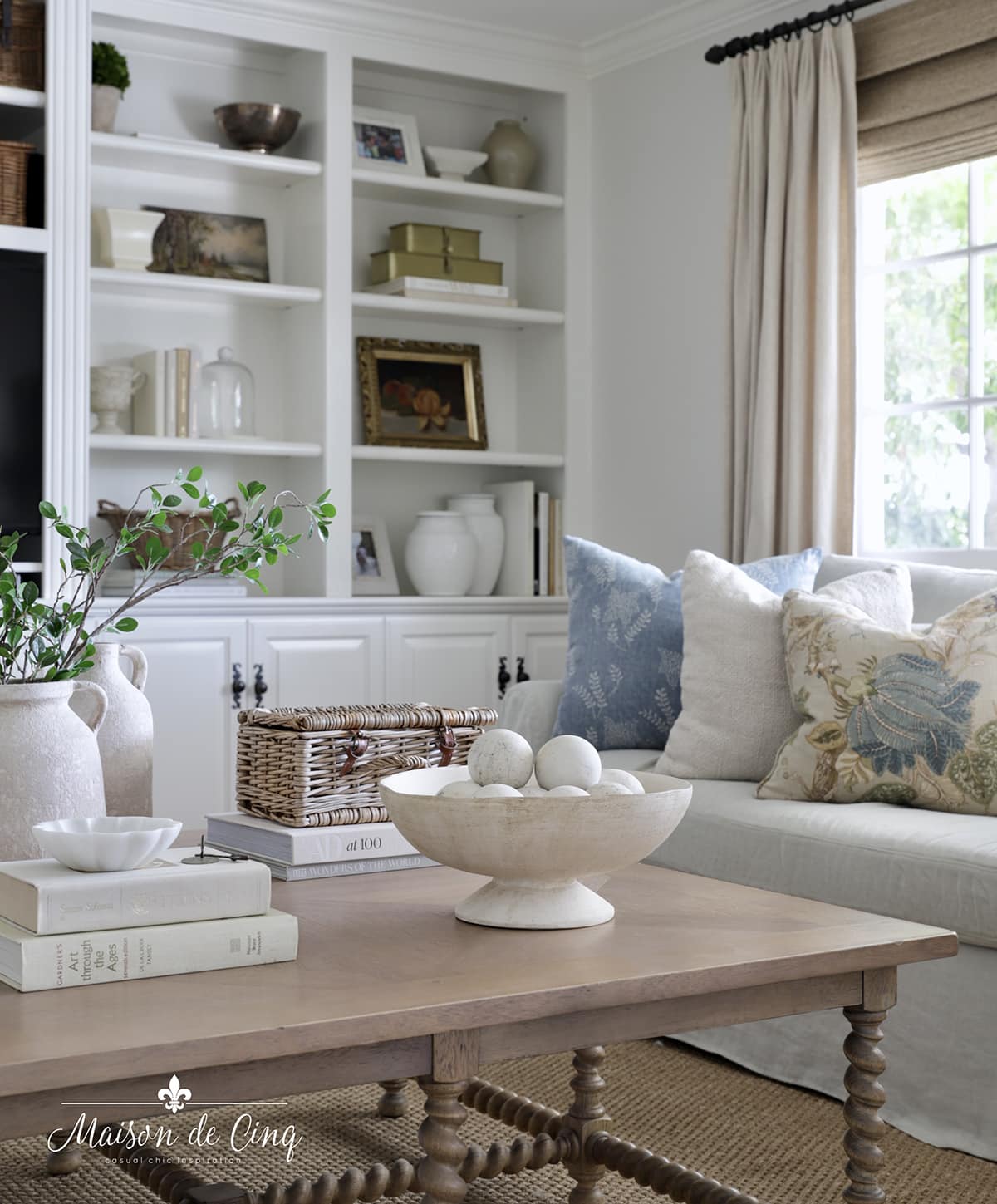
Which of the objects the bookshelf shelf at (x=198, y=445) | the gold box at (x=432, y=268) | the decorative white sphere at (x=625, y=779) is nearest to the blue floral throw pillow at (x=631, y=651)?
the bookshelf shelf at (x=198, y=445)

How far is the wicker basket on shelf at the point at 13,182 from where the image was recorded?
141 inches

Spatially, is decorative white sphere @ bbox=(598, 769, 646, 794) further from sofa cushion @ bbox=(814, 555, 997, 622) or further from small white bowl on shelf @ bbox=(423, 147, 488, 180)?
small white bowl on shelf @ bbox=(423, 147, 488, 180)

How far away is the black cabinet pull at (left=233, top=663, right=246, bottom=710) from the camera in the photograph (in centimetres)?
388

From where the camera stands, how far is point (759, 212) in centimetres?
387

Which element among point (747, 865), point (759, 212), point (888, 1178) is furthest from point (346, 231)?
point (888, 1178)

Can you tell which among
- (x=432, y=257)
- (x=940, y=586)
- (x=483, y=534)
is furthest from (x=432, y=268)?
(x=940, y=586)

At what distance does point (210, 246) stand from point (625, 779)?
3092 millimetres

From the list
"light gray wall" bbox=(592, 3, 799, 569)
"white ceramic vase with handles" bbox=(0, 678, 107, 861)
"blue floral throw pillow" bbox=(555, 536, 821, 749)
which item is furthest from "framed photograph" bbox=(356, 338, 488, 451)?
"white ceramic vase with handles" bbox=(0, 678, 107, 861)

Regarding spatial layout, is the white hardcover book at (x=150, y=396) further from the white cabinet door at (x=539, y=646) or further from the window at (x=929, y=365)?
the window at (x=929, y=365)

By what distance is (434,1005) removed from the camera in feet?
3.82

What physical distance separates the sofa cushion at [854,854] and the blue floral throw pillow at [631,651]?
392 millimetres

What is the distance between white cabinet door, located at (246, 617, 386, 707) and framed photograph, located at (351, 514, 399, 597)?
275 millimetres

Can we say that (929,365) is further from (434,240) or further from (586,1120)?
(586,1120)

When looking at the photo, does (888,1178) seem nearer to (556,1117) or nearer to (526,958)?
(556,1117)
